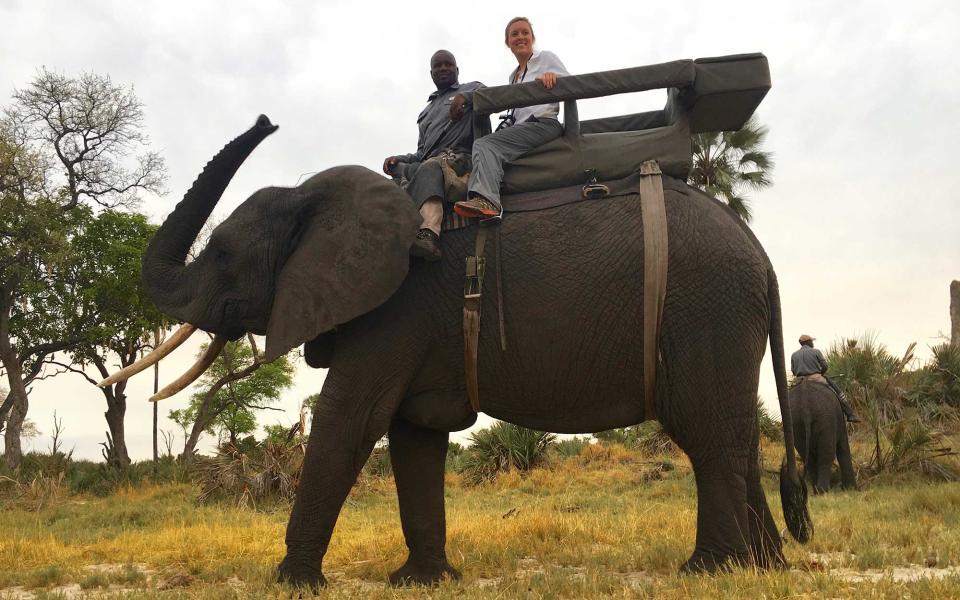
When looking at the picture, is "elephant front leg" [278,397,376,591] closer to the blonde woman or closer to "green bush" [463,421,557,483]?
the blonde woman

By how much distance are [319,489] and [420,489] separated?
101 centimetres

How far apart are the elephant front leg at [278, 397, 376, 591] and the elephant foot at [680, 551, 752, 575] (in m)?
2.24

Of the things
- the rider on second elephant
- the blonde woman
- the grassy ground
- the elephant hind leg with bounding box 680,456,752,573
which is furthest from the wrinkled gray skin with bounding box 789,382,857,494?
the blonde woman

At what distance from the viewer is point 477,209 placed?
5.46m

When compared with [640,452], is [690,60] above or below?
above

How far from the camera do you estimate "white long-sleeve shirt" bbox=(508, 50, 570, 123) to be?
6156 mm

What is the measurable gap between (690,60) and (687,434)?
2.54 meters

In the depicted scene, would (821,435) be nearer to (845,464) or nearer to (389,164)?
(845,464)

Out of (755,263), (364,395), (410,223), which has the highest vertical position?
(410,223)

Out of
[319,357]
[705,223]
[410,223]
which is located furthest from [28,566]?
[705,223]

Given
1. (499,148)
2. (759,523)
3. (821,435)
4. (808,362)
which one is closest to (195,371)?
(499,148)

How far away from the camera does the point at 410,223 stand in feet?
18.2

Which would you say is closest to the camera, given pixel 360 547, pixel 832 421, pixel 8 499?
pixel 360 547

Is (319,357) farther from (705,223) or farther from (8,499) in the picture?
(8,499)
